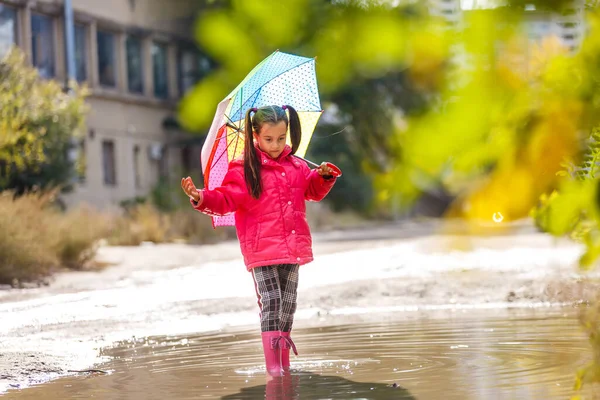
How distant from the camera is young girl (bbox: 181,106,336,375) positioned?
6.73 m

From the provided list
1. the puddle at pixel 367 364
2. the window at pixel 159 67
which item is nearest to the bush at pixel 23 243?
the puddle at pixel 367 364

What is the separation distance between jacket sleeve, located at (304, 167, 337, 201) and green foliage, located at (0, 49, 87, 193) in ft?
36.2

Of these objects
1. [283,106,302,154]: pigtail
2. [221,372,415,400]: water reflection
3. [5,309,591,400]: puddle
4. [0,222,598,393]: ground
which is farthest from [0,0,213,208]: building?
[221,372,415,400]: water reflection

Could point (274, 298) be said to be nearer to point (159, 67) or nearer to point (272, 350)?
point (272, 350)

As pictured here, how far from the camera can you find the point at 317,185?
6.94 metres

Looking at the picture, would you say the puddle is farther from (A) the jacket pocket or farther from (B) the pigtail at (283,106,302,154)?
(B) the pigtail at (283,106,302,154)

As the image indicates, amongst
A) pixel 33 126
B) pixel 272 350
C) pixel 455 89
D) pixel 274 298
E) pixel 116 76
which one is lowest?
pixel 272 350

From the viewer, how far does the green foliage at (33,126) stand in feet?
68.2

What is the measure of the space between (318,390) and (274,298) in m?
0.94

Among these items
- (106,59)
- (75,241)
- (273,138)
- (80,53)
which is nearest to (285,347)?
(273,138)

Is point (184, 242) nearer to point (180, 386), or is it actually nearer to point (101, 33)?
point (101, 33)

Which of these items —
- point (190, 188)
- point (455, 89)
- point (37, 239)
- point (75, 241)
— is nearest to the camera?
point (455, 89)

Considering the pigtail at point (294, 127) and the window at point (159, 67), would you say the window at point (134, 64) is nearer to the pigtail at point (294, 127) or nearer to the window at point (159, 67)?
the window at point (159, 67)

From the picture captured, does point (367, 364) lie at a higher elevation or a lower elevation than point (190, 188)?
lower
